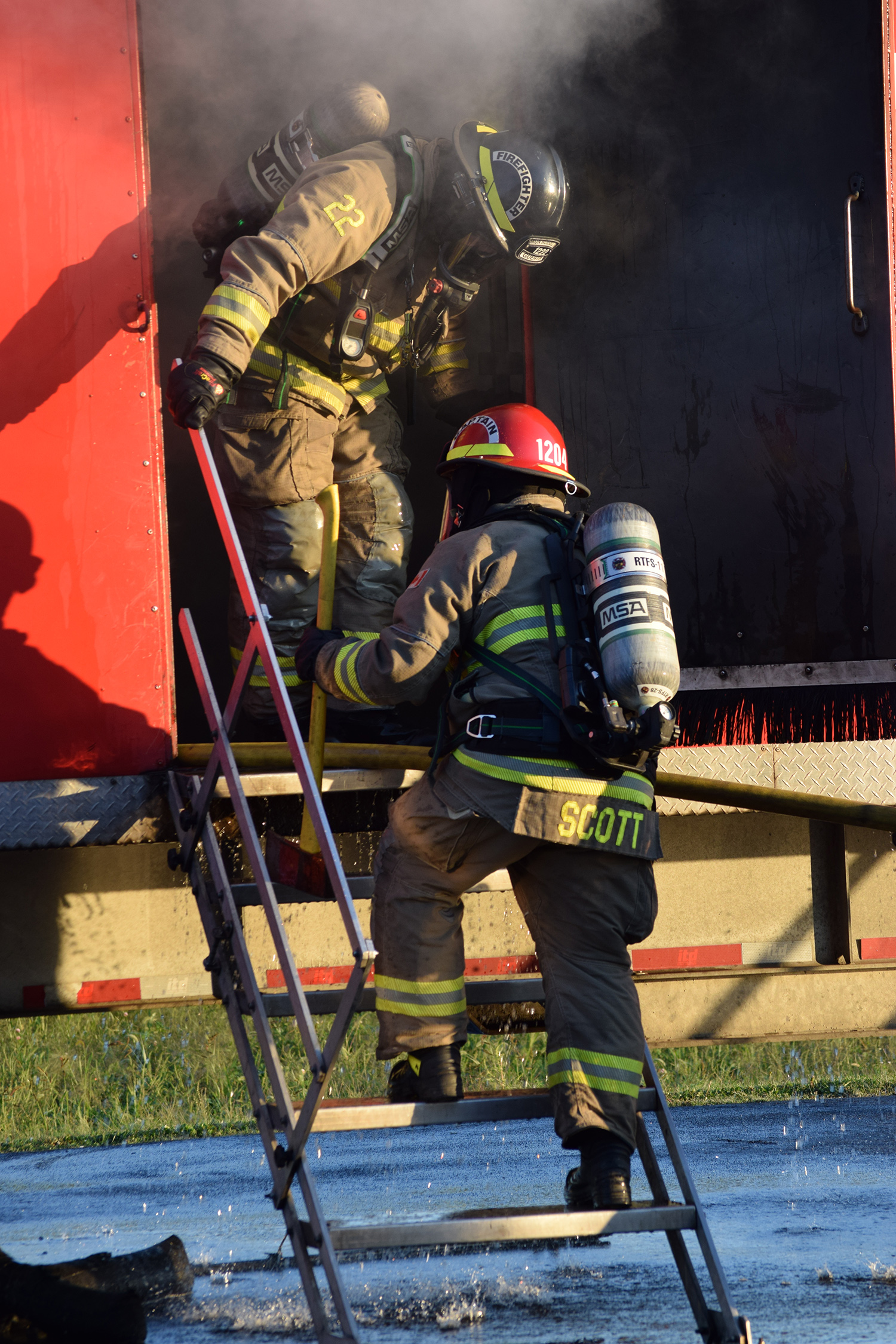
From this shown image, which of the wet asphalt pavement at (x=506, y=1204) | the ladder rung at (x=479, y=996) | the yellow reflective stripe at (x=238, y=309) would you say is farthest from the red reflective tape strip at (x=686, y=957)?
the yellow reflective stripe at (x=238, y=309)

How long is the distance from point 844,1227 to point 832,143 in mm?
2998

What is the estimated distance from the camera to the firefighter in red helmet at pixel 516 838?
7.90ft

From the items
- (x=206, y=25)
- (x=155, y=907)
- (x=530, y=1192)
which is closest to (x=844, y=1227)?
(x=530, y=1192)

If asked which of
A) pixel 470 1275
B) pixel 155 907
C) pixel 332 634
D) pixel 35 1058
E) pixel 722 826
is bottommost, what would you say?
pixel 470 1275

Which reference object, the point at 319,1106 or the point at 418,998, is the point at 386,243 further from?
the point at 319,1106

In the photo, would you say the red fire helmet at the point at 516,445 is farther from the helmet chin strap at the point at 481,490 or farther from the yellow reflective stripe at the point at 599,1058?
the yellow reflective stripe at the point at 599,1058

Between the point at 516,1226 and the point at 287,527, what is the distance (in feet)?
7.38

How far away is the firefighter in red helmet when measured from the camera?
7.90ft

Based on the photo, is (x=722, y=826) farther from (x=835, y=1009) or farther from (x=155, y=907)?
(x=155, y=907)

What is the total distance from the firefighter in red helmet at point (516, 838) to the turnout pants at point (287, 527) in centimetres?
123

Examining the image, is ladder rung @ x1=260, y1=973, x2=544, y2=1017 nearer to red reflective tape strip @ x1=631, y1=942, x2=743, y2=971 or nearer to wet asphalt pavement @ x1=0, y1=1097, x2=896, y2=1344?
wet asphalt pavement @ x1=0, y1=1097, x2=896, y2=1344

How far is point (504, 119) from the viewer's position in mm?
4723

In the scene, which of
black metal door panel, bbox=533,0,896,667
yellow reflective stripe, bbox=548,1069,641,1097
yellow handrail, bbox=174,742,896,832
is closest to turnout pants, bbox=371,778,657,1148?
yellow reflective stripe, bbox=548,1069,641,1097

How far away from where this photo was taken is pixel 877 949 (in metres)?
3.49
